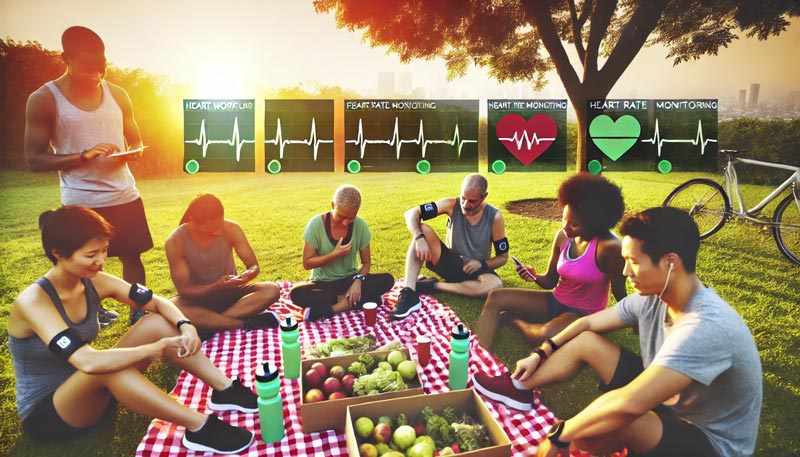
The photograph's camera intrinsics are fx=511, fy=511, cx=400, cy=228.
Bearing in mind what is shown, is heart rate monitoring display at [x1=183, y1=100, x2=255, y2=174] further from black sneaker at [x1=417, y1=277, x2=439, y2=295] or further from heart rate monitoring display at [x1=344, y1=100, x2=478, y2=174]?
black sneaker at [x1=417, y1=277, x2=439, y2=295]

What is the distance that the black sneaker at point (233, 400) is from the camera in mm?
2562

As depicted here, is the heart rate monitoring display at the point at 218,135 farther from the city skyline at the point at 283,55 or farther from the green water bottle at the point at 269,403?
the green water bottle at the point at 269,403

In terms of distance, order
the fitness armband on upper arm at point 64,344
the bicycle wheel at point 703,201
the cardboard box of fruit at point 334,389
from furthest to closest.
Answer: the bicycle wheel at point 703,201, the cardboard box of fruit at point 334,389, the fitness armband on upper arm at point 64,344

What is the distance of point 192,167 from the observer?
131 inches

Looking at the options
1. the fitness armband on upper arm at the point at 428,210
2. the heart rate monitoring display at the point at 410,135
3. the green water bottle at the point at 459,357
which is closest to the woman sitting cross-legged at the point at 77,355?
the green water bottle at the point at 459,357

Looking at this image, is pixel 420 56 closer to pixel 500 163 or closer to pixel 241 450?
pixel 500 163

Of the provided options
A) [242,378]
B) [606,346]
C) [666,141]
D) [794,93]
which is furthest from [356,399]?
[794,93]

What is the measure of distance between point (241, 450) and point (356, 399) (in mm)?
553

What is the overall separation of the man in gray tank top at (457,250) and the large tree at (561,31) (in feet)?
2.63

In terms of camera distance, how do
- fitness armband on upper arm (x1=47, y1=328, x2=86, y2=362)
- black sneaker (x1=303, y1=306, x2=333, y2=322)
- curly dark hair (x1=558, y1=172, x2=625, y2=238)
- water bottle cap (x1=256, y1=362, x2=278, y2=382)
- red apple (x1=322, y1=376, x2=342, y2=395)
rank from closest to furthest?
1. fitness armband on upper arm (x1=47, y1=328, x2=86, y2=362)
2. water bottle cap (x1=256, y1=362, x2=278, y2=382)
3. red apple (x1=322, y1=376, x2=342, y2=395)
4. curly dark hair (x1=558, y1=172, x2=625, y2=238)
5. black sneaker (x1=303, y1=306, x2=333, y2=322)

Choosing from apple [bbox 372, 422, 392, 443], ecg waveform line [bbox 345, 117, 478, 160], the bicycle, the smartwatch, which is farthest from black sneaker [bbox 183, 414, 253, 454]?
the bicycle

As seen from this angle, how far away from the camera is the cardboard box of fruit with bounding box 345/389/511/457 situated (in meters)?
2.09

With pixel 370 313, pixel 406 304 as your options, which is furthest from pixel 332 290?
pixel 406 304

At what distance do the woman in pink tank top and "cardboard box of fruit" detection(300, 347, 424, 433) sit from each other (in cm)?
89
